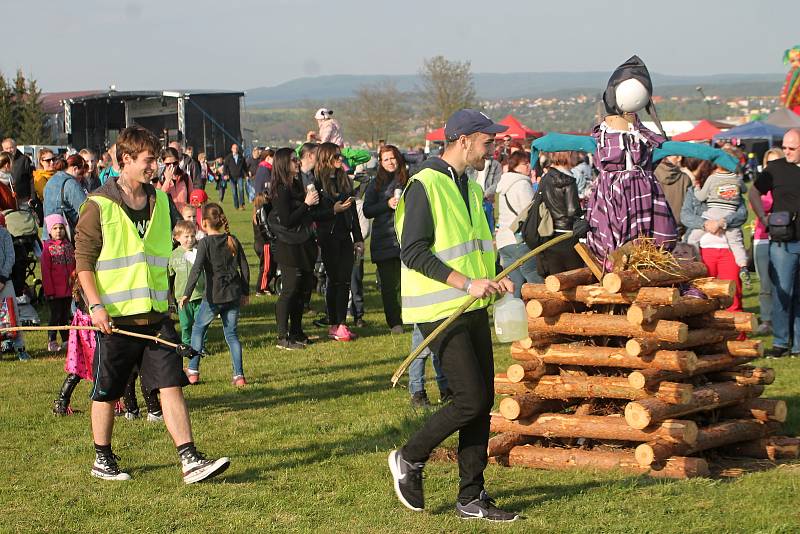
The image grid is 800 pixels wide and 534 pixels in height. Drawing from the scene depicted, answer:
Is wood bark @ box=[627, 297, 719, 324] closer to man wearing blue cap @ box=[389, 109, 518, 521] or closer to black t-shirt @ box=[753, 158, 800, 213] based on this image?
man wearing blue cap @ box=[389, 109, 518, 521]

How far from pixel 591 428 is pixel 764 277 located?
6.26 metres

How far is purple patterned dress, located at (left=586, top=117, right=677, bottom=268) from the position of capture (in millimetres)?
7887

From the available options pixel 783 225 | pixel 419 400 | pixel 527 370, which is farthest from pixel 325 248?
pixel 527 370

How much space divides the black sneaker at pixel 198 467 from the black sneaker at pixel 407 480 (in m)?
1.33

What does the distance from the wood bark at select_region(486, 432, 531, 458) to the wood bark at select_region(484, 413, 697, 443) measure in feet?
0.15

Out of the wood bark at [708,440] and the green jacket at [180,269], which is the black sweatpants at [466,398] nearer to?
the wood bark at [708,440]

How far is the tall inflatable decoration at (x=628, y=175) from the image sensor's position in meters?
7.89

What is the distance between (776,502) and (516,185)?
270 inches

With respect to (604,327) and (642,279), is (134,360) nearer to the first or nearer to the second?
(604,327)

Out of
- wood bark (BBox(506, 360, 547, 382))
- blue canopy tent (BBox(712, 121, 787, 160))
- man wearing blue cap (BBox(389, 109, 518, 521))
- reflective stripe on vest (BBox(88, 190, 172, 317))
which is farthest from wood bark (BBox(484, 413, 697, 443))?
blue canopy tent (BBox(712, 121, 787, 160))

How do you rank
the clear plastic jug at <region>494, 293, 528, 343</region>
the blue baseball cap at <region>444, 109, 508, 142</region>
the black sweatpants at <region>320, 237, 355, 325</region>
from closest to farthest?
1. the blue baseball cap at <region>444, 109, 508, 142</region>
2. the clear plastic jug at <region>494, 293, 528, 343</region>
3. the black sweatpants at <region>320, 237, 355, 325</region>

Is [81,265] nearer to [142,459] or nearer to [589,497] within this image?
[142,459]

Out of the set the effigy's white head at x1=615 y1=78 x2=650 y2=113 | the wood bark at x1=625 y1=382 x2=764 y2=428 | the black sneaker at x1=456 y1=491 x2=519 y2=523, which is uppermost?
the effigy's white head at x1=615 y1=78 x2=650 y2=113

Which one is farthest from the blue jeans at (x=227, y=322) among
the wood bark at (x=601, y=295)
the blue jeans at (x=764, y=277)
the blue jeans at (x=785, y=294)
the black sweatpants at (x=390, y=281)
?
the blue jeans at (x=764, y=277)
